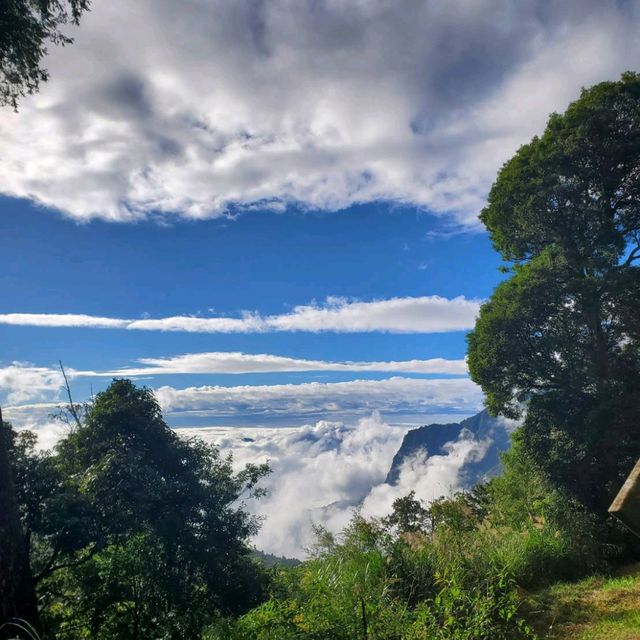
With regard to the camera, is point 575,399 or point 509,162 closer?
point 575,399

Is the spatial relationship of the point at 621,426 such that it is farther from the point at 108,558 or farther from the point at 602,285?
the point at 108,558

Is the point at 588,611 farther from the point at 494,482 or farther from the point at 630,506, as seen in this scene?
the point at 494,482

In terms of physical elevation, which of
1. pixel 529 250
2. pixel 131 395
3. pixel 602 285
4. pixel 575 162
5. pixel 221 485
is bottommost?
pixel 221 485

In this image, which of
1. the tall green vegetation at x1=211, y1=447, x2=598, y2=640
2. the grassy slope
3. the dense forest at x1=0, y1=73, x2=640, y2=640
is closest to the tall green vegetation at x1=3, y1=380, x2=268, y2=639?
the dense forest at x1=0, y1=73, x2=640, y2=640

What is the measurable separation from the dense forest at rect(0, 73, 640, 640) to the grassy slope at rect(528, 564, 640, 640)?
0.34m

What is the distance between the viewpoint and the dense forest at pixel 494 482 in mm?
7469

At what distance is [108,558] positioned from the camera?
994 cm

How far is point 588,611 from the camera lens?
6926mm

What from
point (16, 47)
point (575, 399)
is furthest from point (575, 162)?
point (16, 47)

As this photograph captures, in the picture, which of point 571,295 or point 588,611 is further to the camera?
point 571,295

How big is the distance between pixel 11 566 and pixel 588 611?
28.7 ft

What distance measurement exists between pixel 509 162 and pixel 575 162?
214 cm

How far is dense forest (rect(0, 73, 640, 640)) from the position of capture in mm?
7469

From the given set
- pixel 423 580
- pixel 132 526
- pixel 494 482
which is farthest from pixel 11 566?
pixel 494 482
